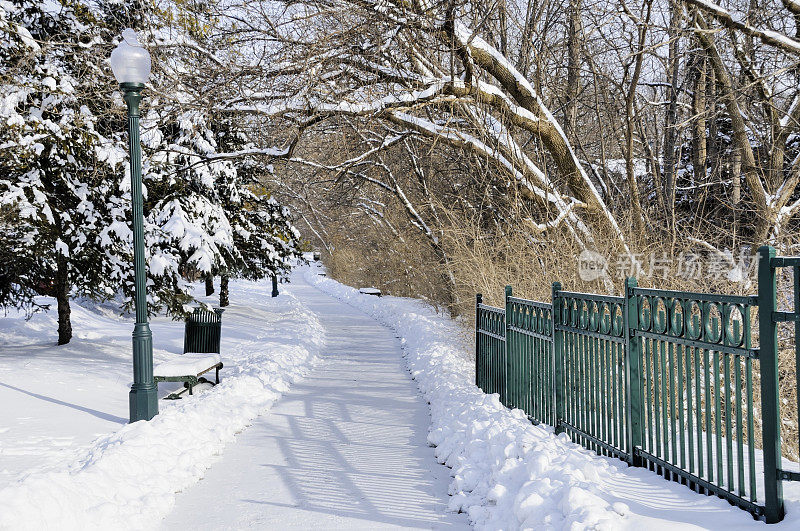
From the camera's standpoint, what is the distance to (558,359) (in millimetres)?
7012

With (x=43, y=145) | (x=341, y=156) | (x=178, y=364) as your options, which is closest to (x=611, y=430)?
(x=178, y=364)

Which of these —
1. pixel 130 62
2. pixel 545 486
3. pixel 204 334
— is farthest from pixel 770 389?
pixel 204 334

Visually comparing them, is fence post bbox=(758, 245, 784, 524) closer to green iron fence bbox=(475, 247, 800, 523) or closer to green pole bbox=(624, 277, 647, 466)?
green iron fence bbox=(475, 247, 800, 523)

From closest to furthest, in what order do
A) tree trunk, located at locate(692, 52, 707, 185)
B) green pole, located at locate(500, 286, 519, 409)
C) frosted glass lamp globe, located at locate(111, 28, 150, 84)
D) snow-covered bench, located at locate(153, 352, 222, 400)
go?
frosted glass lamp globe, located at locate(111, 28, 150, 84), green pole, located at locate(500, 286, 519, 409), snow-covered bench, located at locate(153, 352, 222, 400), tree trunk, located at locate(692, 52, 707, 185)

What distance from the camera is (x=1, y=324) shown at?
1684cm

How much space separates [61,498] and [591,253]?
28.9ft

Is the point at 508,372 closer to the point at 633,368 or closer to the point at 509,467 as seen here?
the point at 633,368

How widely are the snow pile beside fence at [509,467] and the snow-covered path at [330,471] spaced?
0.20 metres

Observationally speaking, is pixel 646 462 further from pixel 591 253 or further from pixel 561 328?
pixel 591 253

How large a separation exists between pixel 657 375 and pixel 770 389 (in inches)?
62.5

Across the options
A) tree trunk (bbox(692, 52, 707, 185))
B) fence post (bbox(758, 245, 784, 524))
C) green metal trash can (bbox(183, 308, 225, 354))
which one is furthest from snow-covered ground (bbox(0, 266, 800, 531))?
tree trunk (bbox(692, 52, 707, 185))

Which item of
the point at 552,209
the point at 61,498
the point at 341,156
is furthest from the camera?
the point at 341,156

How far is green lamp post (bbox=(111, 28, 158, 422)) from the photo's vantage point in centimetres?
821

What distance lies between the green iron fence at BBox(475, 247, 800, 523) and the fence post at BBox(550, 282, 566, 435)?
0.01 meters
